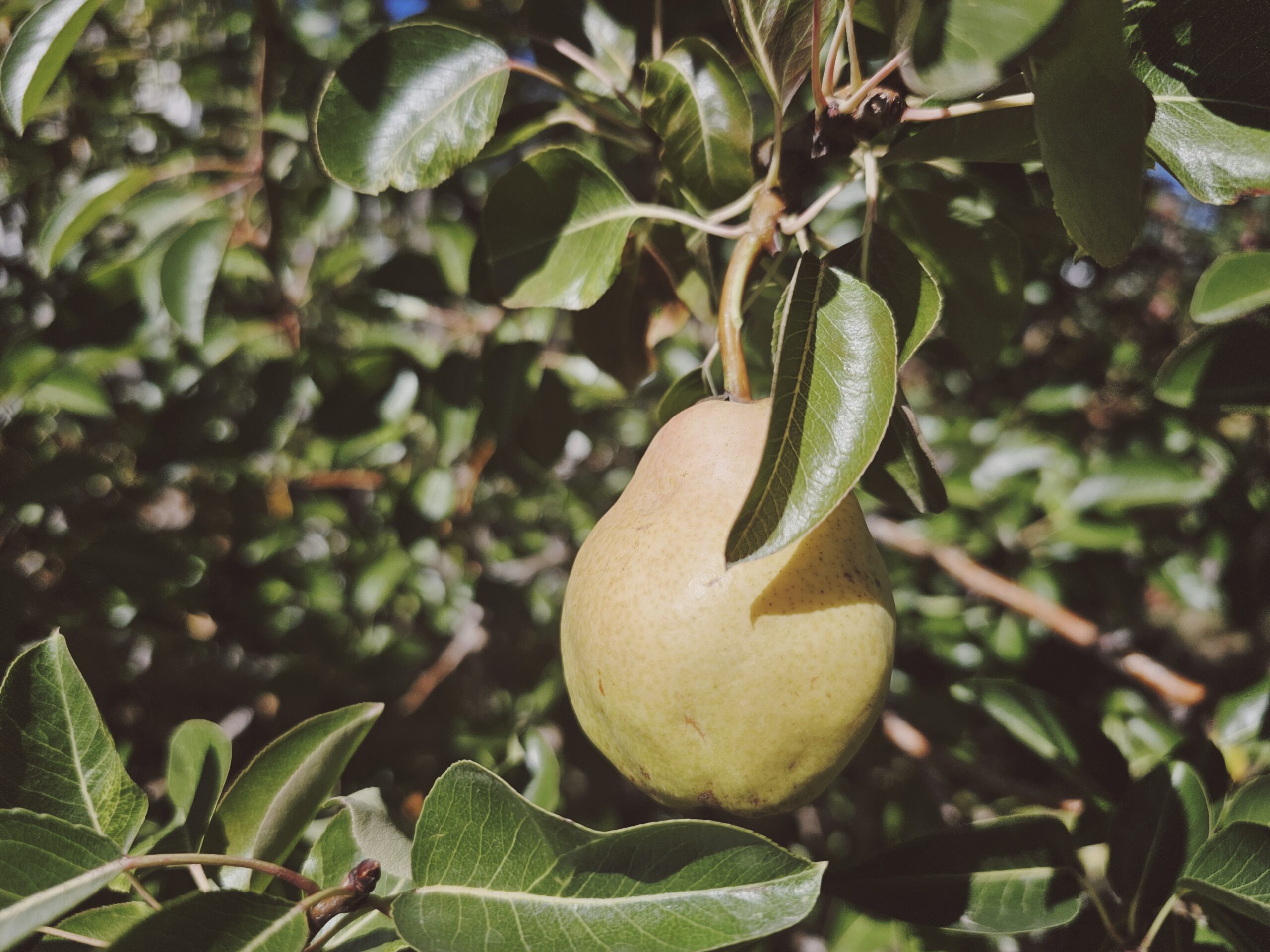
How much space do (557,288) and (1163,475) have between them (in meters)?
1.19

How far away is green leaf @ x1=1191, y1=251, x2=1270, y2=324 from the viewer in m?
0.77

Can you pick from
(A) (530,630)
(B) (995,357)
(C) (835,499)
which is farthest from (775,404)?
(A) (530,630)

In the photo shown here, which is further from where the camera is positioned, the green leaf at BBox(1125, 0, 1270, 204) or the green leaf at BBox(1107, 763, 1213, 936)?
the green leaf at BBox(1107, 763, 1213, 936)

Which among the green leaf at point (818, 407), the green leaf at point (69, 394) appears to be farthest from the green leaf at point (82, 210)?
the green leaf at point (818, 407)

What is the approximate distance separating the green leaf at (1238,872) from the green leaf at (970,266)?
0.52 meters

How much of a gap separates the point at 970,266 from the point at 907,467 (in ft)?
1.10

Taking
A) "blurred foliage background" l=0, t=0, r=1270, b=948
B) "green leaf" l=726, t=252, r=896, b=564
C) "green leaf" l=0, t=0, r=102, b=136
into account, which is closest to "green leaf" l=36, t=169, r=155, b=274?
"blurred foliage background" l=0, t=0, r=1270, b=948

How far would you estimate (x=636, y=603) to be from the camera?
0.64 m

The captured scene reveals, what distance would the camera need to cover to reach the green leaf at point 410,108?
80cm

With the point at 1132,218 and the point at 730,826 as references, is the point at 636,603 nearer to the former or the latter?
the point at 730,826

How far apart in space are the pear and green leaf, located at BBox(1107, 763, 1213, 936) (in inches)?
Result: 15.3

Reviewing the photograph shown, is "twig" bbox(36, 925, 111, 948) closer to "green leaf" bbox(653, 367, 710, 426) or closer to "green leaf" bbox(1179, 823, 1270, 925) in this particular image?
"green leaf" bbox(653, 367, 710, 426)

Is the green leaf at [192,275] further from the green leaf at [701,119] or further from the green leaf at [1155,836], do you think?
the green leaf at [1155,836]

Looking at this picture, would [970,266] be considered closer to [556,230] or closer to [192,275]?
[556,230]
